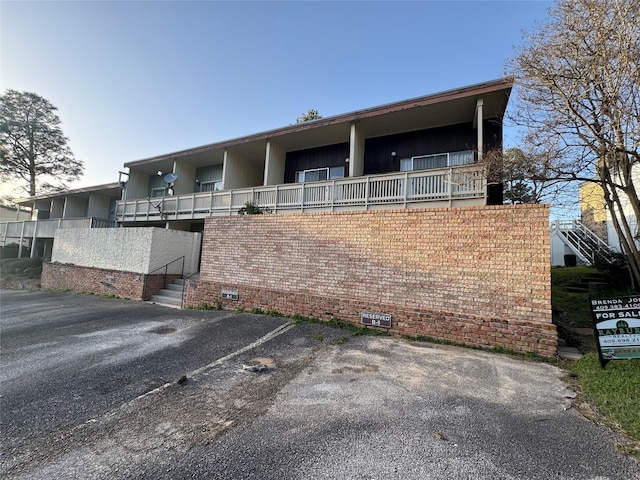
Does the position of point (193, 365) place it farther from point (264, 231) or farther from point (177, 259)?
point (177, 259)

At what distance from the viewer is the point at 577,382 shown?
4105 mm

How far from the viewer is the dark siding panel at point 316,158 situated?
12.6 m

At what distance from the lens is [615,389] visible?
3.65 metres

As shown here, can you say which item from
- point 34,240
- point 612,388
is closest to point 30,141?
point 34,240

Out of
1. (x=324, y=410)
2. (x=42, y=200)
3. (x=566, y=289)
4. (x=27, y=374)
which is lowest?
(x=27, y=374)

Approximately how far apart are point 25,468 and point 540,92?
1016 centimetres

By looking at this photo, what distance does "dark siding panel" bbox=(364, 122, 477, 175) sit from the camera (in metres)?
10.2

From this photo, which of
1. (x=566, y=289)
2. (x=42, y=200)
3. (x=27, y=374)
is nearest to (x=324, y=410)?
(x=27, y=374)

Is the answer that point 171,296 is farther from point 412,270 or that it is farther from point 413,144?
point 413,144

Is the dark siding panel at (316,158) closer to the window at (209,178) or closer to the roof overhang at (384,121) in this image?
the roof overhang at (384,121)

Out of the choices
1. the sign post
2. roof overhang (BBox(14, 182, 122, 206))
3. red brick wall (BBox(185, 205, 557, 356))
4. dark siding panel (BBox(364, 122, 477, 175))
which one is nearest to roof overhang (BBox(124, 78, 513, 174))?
dark siding panel (BBox(364, 122, 477, 175))

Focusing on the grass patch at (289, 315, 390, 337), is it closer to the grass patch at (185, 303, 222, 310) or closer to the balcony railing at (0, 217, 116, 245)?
the grass patch at (185, 303, 222, 310)

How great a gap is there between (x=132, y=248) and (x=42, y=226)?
1391 centimetres

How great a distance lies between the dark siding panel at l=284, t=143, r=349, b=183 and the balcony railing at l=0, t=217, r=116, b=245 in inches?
434
